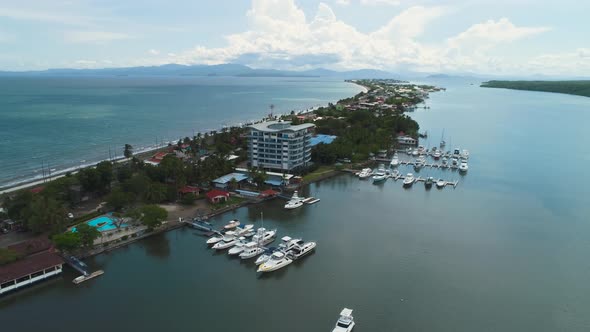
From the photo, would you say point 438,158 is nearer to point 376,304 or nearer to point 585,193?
point 585,193

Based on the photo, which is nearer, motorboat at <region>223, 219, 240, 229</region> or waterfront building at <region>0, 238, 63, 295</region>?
waterfront building at <region>0, 238, 63, 295</region>

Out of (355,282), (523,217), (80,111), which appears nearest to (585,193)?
(523,217)

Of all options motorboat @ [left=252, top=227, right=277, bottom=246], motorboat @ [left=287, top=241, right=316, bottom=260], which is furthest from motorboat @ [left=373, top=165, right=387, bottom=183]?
motorboat @ [left=287, top=241, right=316, bottom=260]

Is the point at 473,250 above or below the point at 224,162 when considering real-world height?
below

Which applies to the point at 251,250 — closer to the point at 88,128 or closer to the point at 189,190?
the point at 189,190

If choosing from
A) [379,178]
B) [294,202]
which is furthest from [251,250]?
[379,178]

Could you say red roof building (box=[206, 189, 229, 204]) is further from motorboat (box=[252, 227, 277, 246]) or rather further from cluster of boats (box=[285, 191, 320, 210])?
motorboat (box=[252, 227, 277, 246])

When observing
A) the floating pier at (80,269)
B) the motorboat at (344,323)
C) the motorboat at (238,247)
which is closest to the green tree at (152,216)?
the floating pier at (80,269)
